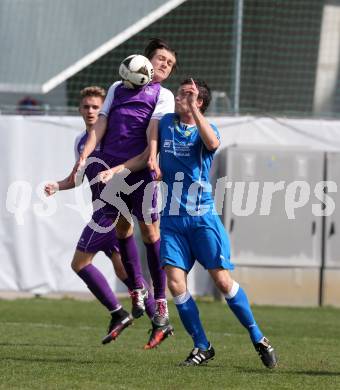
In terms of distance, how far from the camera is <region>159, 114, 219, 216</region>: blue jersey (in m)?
7.28

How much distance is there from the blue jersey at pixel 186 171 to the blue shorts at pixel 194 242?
0.21ft

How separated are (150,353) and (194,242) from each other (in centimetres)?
139

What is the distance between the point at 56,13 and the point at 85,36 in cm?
52

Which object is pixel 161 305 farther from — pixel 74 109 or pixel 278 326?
pixel 74 109

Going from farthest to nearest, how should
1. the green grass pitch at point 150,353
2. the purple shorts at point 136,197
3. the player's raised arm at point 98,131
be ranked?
the purple shorts at point 136,197 → the player's raised arm at point 98,131 → the green grass pitch at point 150,353

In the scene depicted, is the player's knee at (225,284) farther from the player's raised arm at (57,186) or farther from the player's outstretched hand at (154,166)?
the player's raised arm at (57,186)

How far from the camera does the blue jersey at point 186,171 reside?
7.28 metres

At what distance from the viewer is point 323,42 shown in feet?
54.5

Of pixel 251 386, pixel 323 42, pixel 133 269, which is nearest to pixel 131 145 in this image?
pixel 133 269

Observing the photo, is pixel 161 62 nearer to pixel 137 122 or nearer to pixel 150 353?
pixel 137 122

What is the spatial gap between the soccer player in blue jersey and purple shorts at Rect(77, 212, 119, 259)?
3.95 feet

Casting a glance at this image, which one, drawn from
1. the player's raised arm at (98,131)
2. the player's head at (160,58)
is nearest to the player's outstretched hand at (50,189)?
the player's raised arm at (98,131)

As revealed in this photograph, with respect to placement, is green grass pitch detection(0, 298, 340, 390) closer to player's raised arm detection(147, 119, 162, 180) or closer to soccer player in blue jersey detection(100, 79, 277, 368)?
soccer player in blue jersey detection(100, 79, 277, 368)

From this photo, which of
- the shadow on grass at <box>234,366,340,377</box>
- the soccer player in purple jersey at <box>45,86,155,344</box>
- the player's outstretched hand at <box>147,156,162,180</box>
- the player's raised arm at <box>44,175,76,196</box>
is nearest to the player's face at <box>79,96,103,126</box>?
the soccer player in purple jersey at <box>45,86,155,344</box>
